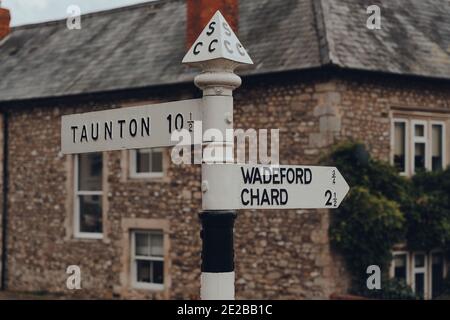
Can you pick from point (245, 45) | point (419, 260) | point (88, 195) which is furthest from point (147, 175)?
point (419, 260)

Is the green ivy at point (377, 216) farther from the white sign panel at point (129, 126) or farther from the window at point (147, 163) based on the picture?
the white sign panel at point (129, 126)

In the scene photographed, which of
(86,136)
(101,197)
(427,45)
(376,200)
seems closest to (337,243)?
(376,200)

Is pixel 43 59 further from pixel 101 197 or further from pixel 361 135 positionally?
pixel 361 135

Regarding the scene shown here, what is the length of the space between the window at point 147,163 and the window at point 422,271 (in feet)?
15.3

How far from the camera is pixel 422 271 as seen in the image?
1407 centimetres

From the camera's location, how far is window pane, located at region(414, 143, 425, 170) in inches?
557

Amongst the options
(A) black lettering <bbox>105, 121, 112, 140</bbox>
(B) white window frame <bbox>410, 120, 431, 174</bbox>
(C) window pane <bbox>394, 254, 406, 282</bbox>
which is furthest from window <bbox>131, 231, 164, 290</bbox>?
(A) black lettering <bbox>105, 121, 112, 140</bbox>

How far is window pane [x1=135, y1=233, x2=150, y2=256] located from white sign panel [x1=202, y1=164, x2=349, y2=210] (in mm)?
11051

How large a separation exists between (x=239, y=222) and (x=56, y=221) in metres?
4.84

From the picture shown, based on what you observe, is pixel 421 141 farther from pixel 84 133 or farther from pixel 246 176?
pixel 246 176

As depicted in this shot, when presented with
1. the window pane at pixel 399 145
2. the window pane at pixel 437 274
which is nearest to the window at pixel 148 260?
the window pane at pixel 399 145

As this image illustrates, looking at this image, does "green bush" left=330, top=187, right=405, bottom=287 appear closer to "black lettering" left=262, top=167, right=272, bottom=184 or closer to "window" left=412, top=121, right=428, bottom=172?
"window" left=412, top=121, right=428, bottom=172

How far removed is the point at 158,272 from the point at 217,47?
1151cm

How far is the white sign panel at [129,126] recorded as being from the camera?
171 inches
